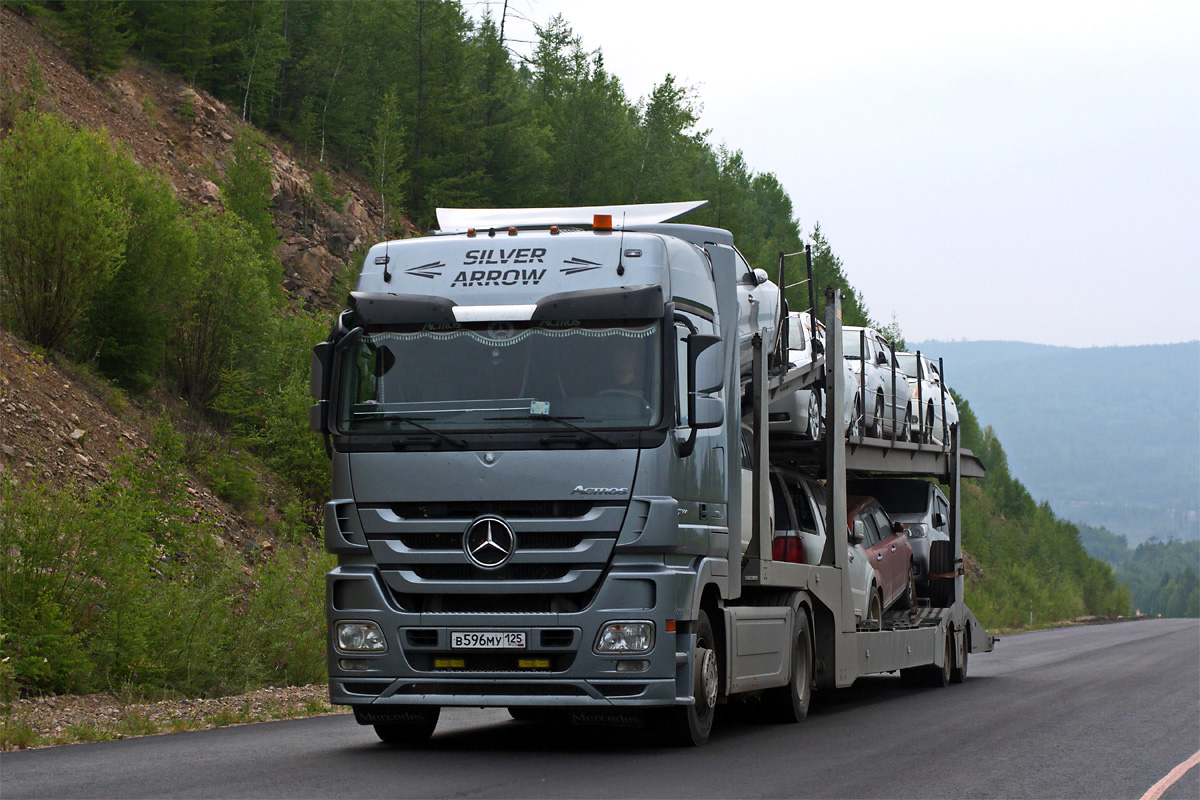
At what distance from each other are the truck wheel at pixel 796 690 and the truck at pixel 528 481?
2127mm

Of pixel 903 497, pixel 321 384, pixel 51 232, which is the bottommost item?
pixel 903 497

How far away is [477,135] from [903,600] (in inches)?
1374

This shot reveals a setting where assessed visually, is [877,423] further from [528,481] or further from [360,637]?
[360,637]

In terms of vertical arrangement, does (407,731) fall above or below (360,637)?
below

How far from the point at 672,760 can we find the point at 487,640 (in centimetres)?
159

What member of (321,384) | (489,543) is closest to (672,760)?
(489,543)

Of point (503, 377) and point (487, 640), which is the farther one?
point (503, 377)

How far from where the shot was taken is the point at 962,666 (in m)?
19.1

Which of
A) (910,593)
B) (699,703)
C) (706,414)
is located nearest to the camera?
(706,414)

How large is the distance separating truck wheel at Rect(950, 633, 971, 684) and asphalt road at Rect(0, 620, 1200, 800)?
14.0 feet

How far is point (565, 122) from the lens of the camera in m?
54.0

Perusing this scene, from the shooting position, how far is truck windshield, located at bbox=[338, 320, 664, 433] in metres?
9.12

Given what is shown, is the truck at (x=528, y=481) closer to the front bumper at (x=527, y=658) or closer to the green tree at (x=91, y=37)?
the front bumper at (x=527, y=658)

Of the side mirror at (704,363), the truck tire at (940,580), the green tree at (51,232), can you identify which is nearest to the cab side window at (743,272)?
the side mirror at (704,363)
